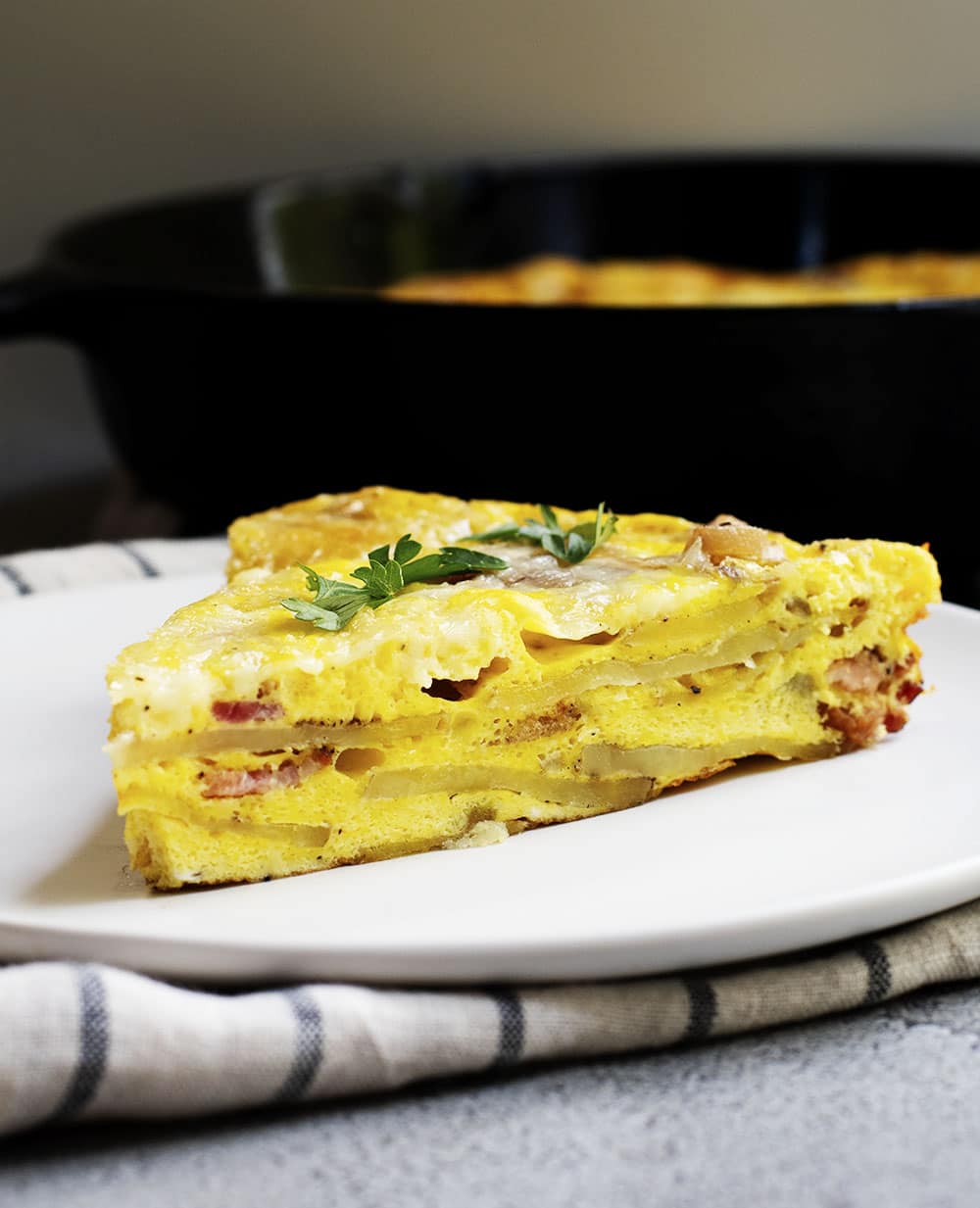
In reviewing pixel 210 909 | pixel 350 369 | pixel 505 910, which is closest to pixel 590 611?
pixel 505 910

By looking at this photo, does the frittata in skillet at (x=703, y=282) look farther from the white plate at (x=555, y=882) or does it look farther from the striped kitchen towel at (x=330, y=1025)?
the striped kitchen towel at (x=330, y=1025)

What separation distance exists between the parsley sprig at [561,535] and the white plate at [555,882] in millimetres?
453

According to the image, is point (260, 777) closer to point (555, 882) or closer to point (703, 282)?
→ point (555, 882)

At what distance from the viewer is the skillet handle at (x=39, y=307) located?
4160 millimetres

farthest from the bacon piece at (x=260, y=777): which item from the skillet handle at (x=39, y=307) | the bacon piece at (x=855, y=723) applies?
the skillet handle at (x=39, y=307)

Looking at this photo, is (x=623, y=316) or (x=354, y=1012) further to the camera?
(x=623, y=316)

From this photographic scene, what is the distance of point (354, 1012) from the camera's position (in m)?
1.91

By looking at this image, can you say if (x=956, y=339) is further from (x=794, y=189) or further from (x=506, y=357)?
(x=794, y=189)

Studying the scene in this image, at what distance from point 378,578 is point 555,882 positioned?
1.92ft

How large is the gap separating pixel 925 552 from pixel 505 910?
1063 millimetres

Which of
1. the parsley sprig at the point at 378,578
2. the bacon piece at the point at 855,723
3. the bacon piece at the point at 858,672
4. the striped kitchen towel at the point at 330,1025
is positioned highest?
the parsley sprig at the point at 378,578

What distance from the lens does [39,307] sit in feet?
13.7

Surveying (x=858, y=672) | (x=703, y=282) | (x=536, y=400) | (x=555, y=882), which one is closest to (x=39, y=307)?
(x=536, y=400)

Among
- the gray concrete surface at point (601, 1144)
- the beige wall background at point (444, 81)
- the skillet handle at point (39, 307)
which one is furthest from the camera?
the beige wall background at point (444, 81)
